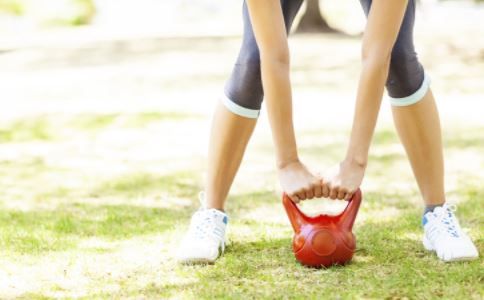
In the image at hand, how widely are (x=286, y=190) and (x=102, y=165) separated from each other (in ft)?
8.31

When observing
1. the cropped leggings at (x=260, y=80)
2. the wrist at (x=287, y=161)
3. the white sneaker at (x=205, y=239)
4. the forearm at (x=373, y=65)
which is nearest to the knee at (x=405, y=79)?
the cropped leggings at (x=260, y=80)

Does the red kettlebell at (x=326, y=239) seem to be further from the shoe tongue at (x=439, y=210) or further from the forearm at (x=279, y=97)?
the shoe tongue at (x=439, y=210)

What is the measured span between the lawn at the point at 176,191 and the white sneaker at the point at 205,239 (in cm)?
5

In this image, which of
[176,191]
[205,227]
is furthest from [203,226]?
[176,191]

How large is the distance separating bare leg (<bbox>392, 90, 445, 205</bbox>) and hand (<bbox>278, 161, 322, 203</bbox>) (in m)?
0.42

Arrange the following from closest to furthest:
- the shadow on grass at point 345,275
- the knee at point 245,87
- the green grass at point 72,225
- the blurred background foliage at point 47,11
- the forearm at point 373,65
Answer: the shadow on grass at point 345,275, the forearm at point 373,65, the knee at point 245,87, the green grass at point 72,225, the blurred background foliage at point 47,11

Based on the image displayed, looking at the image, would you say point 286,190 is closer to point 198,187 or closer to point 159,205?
point 159,205

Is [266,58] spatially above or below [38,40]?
above

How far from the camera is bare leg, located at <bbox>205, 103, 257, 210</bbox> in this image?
2.90 m

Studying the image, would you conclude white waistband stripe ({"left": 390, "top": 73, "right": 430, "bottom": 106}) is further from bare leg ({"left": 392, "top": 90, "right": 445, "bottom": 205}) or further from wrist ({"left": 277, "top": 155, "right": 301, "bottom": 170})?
→ wrist ({"left": 277, "top": 155, "right": 301, "bottom": 170})

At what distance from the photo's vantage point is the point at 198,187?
436cm

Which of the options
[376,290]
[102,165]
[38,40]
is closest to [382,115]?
[102,165]

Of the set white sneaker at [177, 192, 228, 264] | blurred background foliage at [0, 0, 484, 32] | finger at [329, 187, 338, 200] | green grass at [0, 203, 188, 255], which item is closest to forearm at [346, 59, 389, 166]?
finger at [329, 187, 338, 200]

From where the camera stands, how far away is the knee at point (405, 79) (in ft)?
8.87
